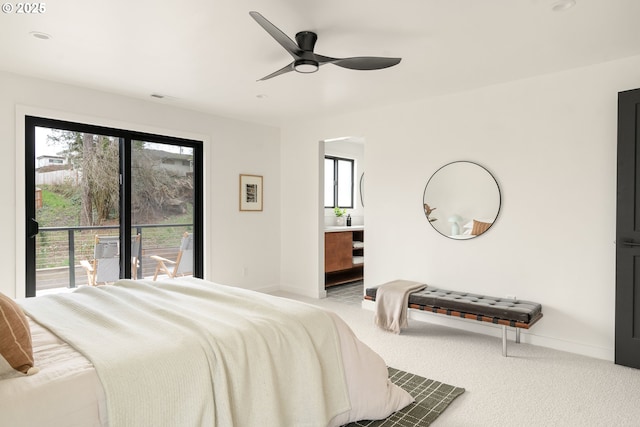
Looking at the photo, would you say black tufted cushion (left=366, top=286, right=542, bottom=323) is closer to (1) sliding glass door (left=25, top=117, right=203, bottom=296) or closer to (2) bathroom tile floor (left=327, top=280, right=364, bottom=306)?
(2) bathroom tile floor (left=327, top=280, right=364, bottom=306)

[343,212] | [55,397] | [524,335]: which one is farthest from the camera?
[343,212]

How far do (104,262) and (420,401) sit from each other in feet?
11.3

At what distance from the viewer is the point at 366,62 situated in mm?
2652

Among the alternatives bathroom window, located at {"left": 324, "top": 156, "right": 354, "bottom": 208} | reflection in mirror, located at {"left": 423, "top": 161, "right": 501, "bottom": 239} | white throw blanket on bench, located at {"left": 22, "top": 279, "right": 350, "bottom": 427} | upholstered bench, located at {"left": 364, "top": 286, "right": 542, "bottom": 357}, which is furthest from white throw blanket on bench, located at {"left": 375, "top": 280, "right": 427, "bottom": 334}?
bathroom window, located at {"left": 324, "top": 156, "right": 354, "bottom": 208}

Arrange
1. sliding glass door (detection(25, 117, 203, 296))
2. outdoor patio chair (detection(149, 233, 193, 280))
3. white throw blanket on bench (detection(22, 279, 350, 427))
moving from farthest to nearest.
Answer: outdoor patio chair (detection(149, 233, 193, 280)), sliding glass door (detection(25, 117, 203, 296)), white throw blanket on bench (detection(22, 279, 350, 427))

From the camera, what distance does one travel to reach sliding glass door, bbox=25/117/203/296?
3754mm

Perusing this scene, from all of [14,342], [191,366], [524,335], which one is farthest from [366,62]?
[524,335]

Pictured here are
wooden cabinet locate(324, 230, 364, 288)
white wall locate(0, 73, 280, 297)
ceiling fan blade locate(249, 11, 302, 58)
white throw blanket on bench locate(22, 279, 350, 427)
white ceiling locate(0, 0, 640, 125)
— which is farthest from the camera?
wooden cabinet locate(324, 230, 364, 288)

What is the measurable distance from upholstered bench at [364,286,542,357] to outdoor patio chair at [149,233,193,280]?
2745 mm

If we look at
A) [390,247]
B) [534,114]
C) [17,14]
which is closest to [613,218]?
[534,114]

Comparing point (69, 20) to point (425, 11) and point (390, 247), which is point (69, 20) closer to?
point (425, 11)

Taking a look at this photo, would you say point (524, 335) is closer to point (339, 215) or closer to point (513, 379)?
point (513, 379)

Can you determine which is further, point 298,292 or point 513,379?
point 298,292

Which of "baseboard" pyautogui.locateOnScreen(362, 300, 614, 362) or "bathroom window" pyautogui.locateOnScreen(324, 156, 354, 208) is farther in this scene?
"bathroom window" pyautogui.locateOnScreen(324, 156, 354, 208)
